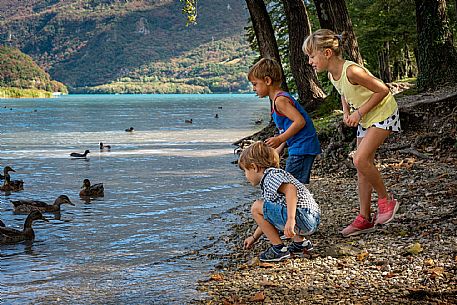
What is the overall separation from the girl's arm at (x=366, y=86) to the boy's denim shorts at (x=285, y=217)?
3.55ft

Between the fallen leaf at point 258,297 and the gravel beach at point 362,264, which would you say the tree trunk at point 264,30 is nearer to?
the gravel beach at point 362,264

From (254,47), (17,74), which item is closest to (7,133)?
(254,47)

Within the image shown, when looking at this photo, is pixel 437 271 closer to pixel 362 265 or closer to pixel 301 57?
pixel 362 265

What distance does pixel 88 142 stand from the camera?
29.2 m

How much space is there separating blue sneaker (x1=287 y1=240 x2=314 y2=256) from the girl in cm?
71

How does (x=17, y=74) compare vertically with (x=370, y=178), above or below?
above

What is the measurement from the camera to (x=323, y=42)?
22.0 feet

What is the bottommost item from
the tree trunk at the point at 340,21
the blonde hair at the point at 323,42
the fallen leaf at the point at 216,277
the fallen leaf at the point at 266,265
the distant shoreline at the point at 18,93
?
the fallen leaf at the point at 216,277

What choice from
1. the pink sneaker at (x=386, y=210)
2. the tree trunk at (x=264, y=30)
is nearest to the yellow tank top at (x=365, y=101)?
the pink sneaker at (x=386, y=210)

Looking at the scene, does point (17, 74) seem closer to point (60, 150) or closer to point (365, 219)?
point (60, 150)

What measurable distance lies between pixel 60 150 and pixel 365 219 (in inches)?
789

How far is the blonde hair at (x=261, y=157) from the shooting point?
637 centimetres

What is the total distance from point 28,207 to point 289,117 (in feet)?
23.4

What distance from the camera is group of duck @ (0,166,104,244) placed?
971 cm
